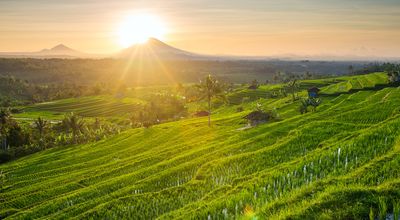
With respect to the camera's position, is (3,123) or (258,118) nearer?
(258,118)

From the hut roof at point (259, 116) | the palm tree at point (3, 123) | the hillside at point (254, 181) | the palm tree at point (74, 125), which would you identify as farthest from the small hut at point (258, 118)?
the palm tree at point (3, 123)

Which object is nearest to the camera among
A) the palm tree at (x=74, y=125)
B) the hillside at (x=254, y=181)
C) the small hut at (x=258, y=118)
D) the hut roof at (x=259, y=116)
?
the hillside at (x=254, y=181)

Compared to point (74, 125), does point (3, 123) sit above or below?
above

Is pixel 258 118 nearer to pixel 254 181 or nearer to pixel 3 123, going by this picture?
pixel 254 181

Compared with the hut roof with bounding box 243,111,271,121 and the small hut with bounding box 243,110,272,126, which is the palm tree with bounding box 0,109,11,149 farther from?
the hut roof with bounding box 243,111,271,121

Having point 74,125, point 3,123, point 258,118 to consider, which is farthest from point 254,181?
point 3,123

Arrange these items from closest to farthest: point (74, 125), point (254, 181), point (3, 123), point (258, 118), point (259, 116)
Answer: point (254, 181) < point (258, 118) < point (259, 116) < point (74, 125) < point (3, 123)

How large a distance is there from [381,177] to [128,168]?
4868cm

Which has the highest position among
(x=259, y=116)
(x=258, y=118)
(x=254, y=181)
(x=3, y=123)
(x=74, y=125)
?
(x=254, y=181)

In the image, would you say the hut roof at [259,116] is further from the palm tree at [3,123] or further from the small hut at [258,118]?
the palm tree at [3,123]

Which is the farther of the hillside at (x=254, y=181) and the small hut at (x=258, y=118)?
the small hut at (x=258, y=118)

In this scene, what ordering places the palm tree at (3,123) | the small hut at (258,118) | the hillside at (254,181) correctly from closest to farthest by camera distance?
1. the hillside at (254,181)
2. the small hut at (258,118)
3. the palm tree at (3,123)

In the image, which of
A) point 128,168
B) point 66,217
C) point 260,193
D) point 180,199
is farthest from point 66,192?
point 260,193

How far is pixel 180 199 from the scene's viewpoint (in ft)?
132
